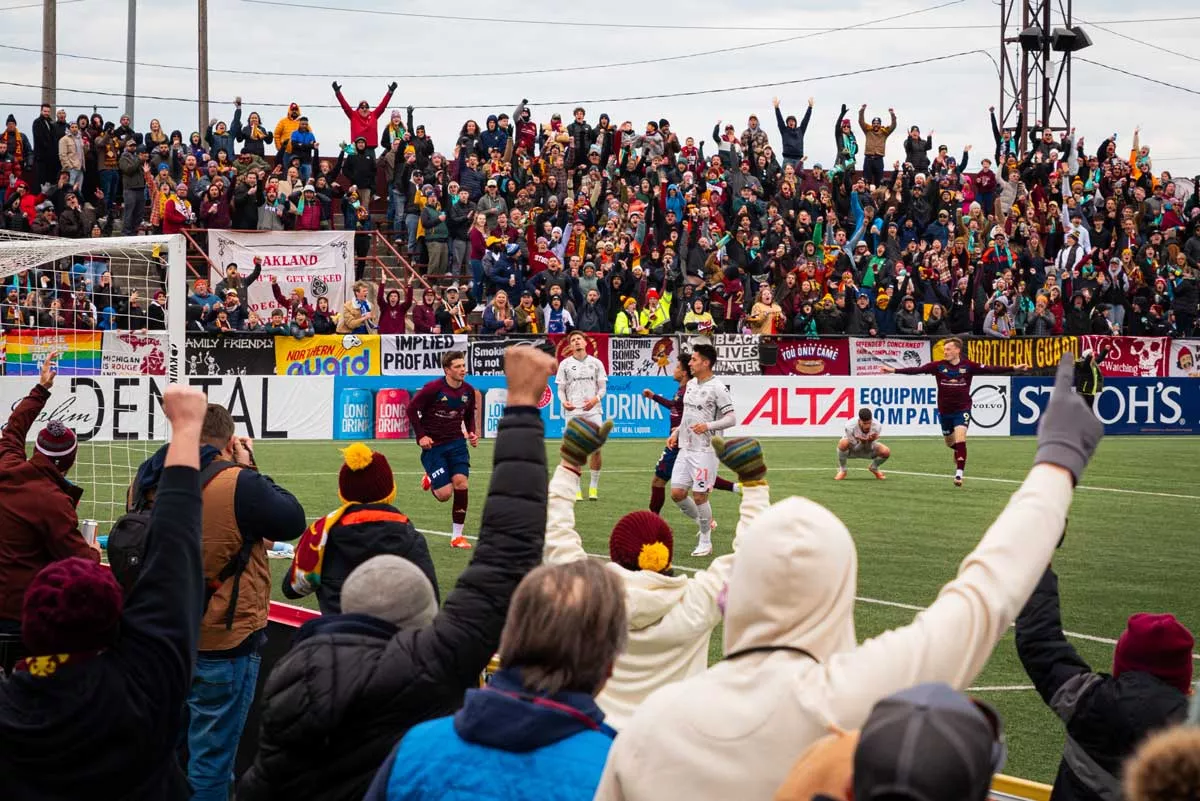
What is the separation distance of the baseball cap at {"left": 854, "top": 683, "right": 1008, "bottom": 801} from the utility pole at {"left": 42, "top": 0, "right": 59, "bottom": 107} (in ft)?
144

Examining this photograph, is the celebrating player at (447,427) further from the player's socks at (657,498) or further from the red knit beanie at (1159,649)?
the red knit beanie at (1159,649)

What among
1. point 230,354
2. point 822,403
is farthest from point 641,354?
point 230,354

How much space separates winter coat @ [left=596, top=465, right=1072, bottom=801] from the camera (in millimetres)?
2990

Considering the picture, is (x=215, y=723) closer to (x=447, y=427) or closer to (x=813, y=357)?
(x=447, y=427)

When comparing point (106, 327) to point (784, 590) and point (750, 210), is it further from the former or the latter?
point (784, 590)

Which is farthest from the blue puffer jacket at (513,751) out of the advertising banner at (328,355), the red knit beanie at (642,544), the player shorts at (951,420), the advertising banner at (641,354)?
the advertising banner at (641,354)

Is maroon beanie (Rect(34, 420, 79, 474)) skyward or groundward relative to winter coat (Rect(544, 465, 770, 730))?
skyward

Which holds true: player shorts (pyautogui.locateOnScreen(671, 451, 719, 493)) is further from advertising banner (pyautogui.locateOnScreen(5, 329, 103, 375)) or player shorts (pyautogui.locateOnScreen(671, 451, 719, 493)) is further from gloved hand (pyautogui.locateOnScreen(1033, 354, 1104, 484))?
gloved hand (pyautogui.locateOnScreen(1033, 354, 1104, 484))

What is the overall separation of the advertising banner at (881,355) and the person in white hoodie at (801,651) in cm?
3028

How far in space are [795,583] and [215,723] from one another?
4.56 m

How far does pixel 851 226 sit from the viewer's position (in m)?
38.9

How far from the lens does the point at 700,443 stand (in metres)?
16.7

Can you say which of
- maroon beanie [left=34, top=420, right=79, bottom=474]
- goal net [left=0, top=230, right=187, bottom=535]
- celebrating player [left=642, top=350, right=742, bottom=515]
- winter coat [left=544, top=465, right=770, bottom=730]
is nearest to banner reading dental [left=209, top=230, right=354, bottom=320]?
goal net [left=0, top=230, right=187, bottom=535]

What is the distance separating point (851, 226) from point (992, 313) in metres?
5.67
